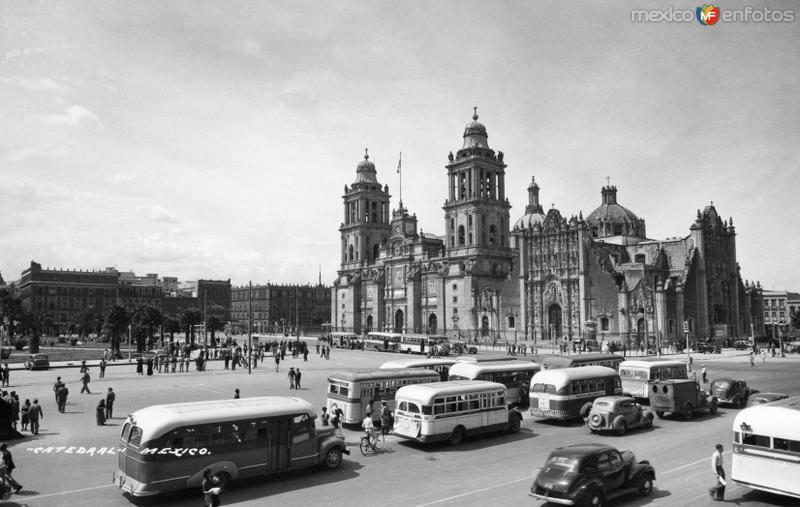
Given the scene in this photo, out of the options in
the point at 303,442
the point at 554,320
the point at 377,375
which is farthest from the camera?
the point at 554,320

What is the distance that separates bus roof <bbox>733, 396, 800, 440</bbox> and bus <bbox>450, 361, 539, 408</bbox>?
44.1 ft

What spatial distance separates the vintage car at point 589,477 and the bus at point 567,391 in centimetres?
921

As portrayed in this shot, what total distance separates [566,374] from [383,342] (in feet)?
166

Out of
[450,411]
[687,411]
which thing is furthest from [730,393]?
[450,411]

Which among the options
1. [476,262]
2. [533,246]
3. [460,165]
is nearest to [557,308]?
[533,246]

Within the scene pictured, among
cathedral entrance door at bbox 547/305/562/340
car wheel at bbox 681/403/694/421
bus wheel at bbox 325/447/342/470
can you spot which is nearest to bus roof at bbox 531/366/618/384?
car wheel at bbox 681/403/694/421

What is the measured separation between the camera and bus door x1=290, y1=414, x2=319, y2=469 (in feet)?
55.2

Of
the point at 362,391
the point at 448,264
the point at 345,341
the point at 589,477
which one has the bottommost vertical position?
the point at 589,477

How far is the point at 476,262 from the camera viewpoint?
94.0m

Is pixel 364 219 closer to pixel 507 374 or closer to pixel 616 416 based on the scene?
pixel 507 374

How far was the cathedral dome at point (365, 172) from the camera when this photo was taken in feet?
397

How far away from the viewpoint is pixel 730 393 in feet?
92.3

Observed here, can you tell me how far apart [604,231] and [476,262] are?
866 inches

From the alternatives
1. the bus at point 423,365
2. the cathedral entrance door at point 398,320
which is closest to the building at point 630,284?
the cathedral entrance door at point 398,320
